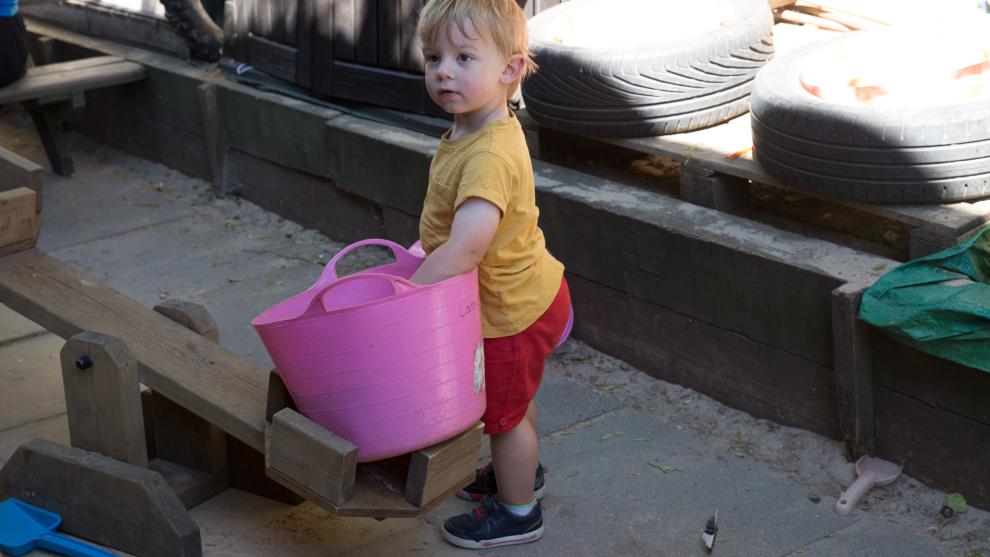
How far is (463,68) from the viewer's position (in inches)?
111

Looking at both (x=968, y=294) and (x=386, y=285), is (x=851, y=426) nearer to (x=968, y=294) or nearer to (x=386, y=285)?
(x=968, y=294)

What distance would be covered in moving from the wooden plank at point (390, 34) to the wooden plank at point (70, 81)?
69.1 inches

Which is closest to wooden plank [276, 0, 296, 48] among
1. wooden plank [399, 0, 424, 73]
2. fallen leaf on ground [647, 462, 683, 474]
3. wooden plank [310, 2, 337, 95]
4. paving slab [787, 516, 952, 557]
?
wooden plank [310, 2, 337, 95]

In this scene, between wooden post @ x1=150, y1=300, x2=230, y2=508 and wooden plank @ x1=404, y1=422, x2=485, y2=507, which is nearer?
wooden plank @ x1=404, y1=422, x2=485, y2=507

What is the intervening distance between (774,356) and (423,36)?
157 cm

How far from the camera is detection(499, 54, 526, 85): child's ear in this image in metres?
2.90

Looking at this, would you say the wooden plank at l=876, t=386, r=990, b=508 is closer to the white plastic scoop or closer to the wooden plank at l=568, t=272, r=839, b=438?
the white plastic scoop

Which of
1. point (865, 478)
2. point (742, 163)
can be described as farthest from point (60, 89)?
point (865, 478)

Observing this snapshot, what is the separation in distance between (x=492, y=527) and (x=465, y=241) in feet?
2.90

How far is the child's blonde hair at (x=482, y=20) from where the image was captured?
9.17 feet

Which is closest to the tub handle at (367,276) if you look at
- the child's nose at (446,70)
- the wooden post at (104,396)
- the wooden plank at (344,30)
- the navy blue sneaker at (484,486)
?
the child's nose at (446,70)

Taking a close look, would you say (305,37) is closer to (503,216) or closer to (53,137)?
(53,137)


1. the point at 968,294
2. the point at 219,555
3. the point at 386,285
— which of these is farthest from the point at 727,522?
the point at 219,555

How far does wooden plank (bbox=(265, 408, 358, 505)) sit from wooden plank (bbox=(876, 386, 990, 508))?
1586 millimetres
